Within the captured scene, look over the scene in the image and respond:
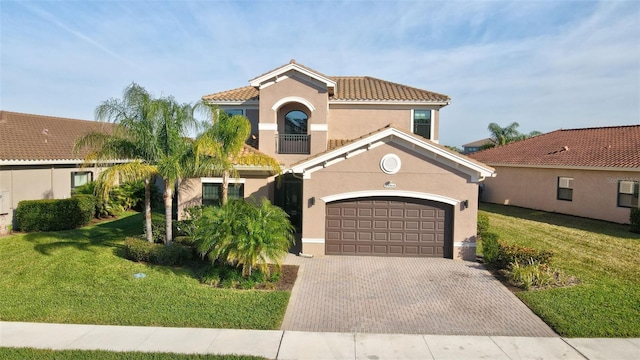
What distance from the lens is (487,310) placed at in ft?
30.2

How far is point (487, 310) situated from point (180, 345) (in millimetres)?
7213

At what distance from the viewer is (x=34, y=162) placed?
17.1 m

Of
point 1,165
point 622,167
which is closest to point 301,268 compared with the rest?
point 1,165

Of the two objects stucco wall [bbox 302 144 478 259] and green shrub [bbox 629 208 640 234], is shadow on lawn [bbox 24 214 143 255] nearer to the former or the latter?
stucco wall [bbox 302 144 478 259]

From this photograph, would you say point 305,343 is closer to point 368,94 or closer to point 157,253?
point 157,253

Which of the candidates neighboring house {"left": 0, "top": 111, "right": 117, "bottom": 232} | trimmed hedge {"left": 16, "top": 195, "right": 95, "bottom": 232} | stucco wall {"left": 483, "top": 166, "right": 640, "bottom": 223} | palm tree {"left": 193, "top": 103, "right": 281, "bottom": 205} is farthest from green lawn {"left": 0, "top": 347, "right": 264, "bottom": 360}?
stucco wall {"left": 483, "top": 166, "right": 640, "bottom": 223}

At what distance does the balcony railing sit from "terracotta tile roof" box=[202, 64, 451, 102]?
109 inches

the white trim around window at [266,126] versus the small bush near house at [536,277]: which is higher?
the white trim around window at [266,126]

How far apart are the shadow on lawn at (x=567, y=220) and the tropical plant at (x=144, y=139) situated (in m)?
19.2

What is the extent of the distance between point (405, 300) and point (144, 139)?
9.36m

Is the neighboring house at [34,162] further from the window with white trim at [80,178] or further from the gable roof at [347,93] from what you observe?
the gable roof at [347,93]

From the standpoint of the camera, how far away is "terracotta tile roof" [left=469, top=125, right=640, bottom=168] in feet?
65.8

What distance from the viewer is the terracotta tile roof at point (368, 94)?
18.6 m

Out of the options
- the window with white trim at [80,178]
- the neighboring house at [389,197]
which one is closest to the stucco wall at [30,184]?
the window with white trim at [80,178]
